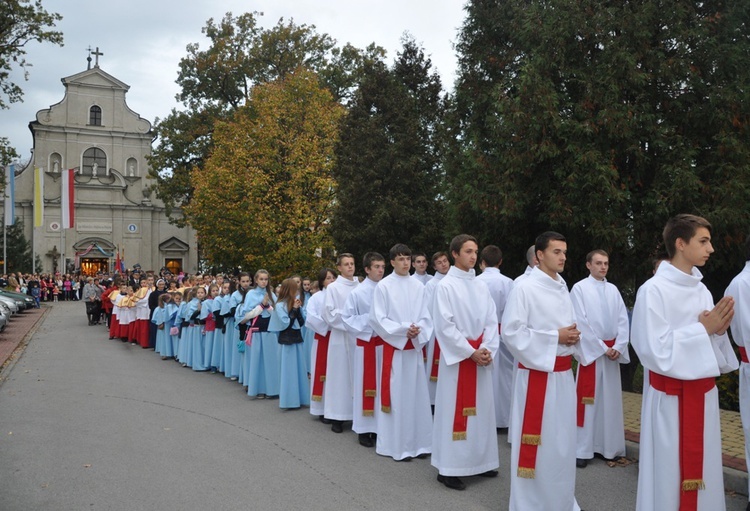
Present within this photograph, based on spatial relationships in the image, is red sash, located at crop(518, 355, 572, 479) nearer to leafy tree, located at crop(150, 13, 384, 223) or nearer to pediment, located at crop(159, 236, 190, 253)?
leafy tree, located at crop(150, 13, 384, 223)

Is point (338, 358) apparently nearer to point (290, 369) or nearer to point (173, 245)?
point (290, 369)

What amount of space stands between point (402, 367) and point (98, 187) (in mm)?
51822

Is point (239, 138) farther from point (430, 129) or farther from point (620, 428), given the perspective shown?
point (620, 428)

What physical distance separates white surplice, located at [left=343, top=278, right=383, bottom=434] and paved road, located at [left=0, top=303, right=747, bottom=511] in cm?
30

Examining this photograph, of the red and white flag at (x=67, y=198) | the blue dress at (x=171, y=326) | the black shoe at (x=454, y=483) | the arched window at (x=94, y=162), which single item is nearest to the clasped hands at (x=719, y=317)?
the black shoe at (x=454, y=483)

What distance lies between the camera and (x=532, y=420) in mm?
4891

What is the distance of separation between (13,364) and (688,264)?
14222 millimetres

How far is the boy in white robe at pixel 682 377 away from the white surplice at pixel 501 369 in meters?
3.64

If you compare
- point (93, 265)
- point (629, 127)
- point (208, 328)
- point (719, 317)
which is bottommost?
point (93, 265)

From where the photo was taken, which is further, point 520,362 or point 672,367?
point 520,362

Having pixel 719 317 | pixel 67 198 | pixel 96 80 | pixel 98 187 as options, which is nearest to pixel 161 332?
pixel 719 317

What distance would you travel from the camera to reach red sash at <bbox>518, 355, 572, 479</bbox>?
15.9ft

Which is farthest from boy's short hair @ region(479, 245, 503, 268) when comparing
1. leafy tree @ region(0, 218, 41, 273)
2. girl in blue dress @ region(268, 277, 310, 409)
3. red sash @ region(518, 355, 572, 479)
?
leafy tree @ region(0, 218, 41, 273)

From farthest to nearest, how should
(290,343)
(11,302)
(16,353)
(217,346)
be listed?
(11,302) < (16,353) < (217,346) < (290,343)
